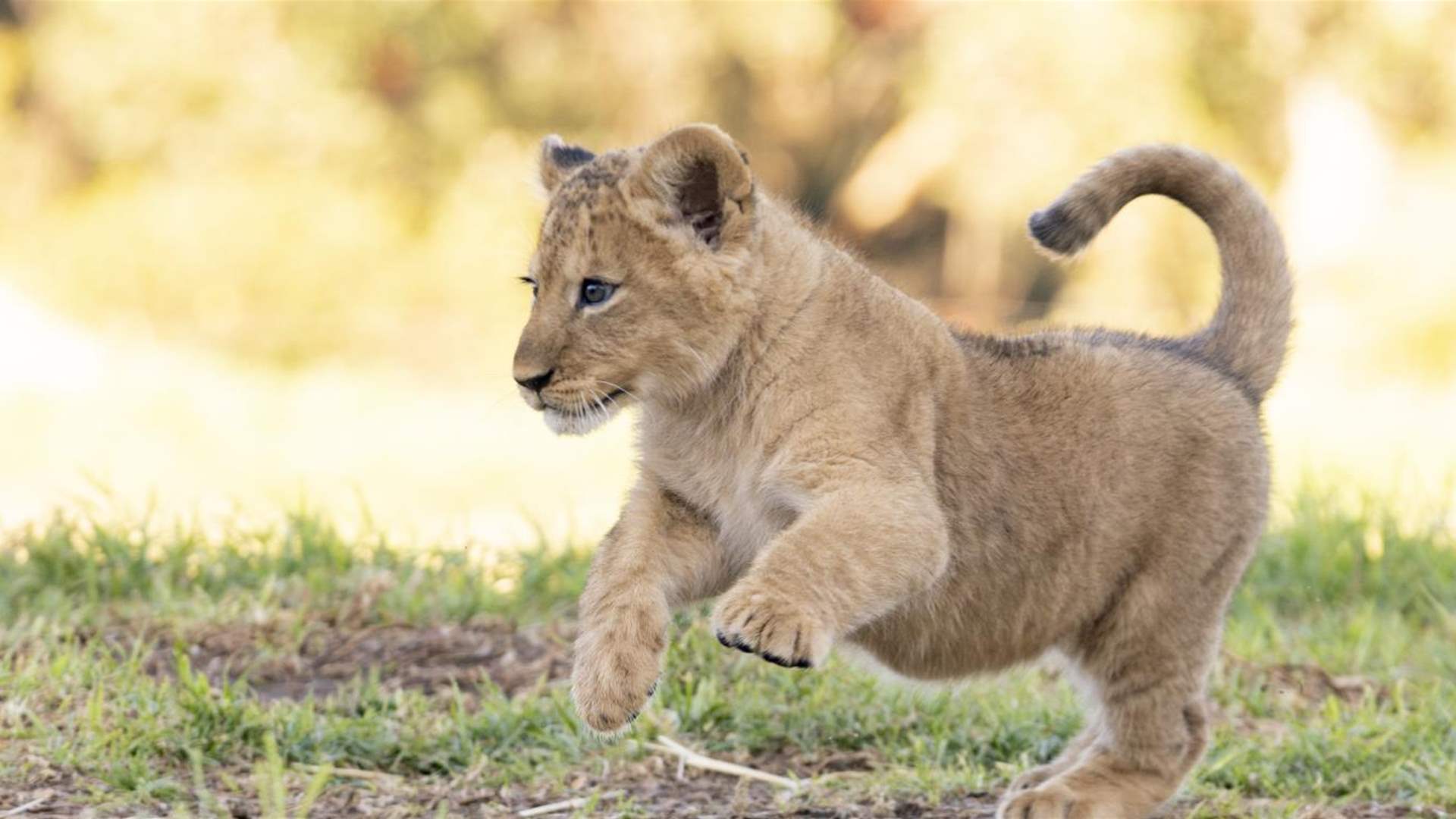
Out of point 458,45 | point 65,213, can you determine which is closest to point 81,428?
point 65,213

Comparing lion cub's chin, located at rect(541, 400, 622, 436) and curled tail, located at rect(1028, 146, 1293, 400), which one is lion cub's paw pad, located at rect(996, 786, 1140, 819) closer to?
curled tail, located at rect(1028, 146, 1293, 400)

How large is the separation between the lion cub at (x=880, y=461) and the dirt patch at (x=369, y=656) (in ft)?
3.66

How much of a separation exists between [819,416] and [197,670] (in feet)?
6.57

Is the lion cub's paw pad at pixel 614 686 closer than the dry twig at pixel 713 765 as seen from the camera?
Yes

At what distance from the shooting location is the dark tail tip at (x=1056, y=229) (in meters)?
4.16

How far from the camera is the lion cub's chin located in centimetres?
367

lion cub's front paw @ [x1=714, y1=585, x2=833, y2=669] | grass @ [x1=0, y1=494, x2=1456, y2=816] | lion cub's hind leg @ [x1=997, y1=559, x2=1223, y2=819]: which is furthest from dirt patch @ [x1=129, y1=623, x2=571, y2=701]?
lion cub's front paw @ [x1=714, y1=585, x2=833, y2=669]

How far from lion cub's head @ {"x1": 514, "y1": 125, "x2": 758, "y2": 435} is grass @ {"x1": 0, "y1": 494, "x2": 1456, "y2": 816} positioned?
881 millimetres

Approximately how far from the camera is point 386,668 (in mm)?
4840

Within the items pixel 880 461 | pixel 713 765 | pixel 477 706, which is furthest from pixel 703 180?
pixel 477 706

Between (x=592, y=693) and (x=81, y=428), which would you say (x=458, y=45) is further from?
(x=592, y=693)

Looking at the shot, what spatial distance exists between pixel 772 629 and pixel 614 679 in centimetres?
38

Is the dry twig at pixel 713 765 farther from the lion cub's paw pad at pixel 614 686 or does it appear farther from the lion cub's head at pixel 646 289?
the lion cub's head at pixel 646 289

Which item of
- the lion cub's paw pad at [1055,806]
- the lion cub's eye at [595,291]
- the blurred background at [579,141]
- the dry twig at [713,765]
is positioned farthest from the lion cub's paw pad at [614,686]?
the blurred background at [579,141]
